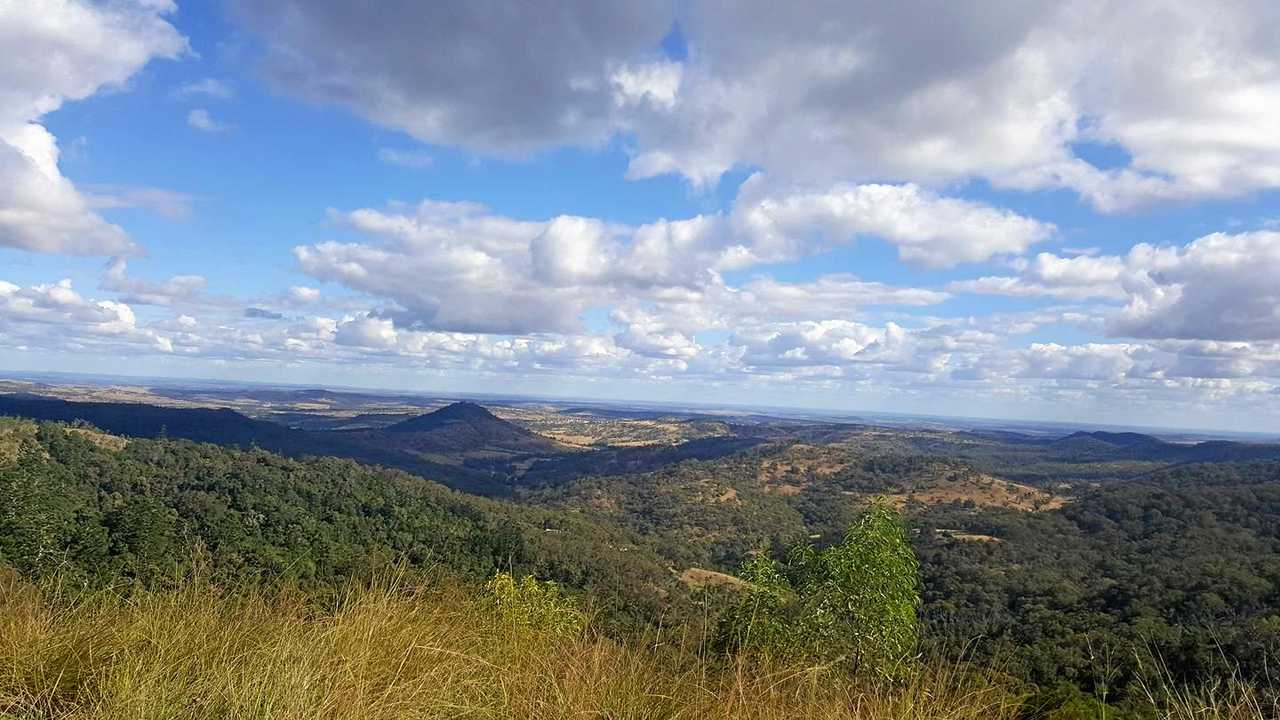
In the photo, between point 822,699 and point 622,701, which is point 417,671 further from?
point 822,699

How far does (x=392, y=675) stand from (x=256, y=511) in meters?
104

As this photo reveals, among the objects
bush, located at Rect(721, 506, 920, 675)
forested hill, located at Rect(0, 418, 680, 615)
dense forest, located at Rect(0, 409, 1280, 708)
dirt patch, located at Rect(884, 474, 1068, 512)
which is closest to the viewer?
bush, located at Rect(721, 506, 920, 675)

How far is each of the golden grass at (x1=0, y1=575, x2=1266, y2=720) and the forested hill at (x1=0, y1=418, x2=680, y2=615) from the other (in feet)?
133

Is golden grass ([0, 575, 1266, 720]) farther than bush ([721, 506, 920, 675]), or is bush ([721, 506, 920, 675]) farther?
bush ([721, 506, 920, 675])

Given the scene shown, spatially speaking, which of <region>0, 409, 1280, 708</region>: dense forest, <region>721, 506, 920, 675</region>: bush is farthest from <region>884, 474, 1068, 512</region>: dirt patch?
<region>721, 506, 920, 675</region>: bush

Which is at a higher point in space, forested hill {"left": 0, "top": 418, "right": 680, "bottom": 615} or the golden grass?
the golden grass

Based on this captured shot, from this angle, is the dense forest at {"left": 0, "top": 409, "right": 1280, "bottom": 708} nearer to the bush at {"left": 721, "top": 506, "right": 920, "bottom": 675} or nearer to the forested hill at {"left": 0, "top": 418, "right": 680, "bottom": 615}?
the forested hill at {"left": 0, "top": 418, "right": 680, "bottom": 615}

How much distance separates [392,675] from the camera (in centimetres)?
409

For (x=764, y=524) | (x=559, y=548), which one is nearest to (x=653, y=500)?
(x=764, y=524)

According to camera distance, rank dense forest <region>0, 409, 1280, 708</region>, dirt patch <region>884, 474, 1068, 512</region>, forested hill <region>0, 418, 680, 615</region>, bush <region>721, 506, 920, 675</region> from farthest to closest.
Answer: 1. dirt patch <region>884, 474, 1068, 512</region>
2. forested hill <region>0, 418, 680, 615</region>
3. dense forest <region>0, 409, 1280, 708</region>
4. bush <region>721, 506, 920, 675</region>

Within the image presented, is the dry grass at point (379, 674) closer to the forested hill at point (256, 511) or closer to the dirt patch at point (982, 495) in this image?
the forested hill at point (256, 511)

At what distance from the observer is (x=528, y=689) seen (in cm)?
397

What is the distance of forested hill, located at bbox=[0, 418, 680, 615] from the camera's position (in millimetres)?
48656

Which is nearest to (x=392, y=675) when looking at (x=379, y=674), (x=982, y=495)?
(x=379, y=674)
